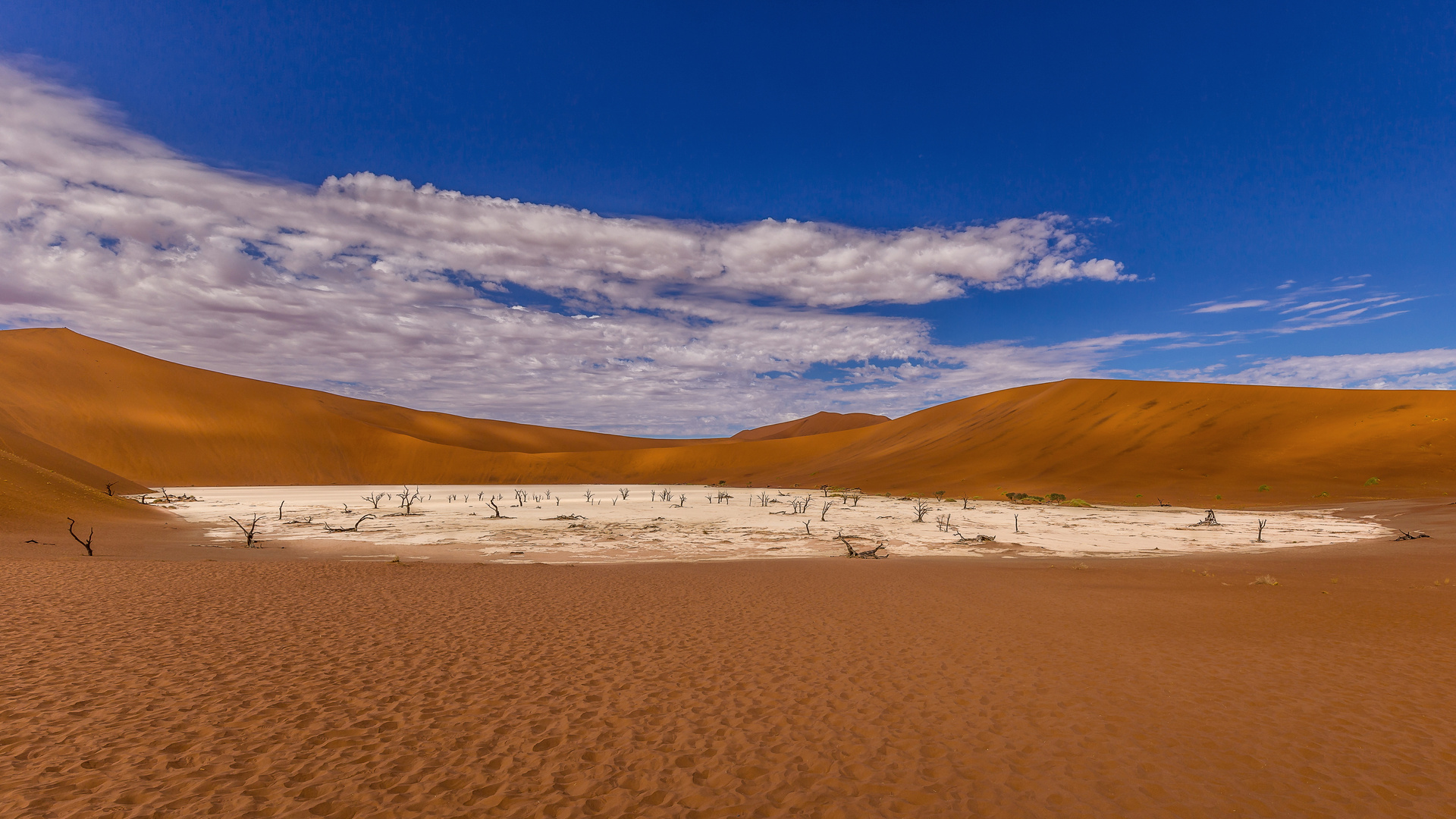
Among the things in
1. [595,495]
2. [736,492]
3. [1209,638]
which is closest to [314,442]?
[595,495]

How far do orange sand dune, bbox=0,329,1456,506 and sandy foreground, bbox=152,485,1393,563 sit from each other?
8305mm

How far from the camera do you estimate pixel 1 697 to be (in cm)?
557

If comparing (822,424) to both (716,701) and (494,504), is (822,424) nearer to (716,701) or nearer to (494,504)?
(494,504)

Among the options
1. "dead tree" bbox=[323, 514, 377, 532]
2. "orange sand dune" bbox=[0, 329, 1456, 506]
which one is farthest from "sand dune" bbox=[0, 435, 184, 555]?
"orange sand dune" bbox=[0, 329, 1456, 506]

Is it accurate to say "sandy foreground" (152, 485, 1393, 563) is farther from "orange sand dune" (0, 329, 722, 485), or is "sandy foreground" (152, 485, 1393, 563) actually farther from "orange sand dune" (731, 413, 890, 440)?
"orange sand dune" (731, 413, 890, 440)

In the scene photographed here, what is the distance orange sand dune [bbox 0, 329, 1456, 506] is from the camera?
32.4m

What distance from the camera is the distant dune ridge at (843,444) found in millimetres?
31438

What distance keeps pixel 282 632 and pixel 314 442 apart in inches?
2960

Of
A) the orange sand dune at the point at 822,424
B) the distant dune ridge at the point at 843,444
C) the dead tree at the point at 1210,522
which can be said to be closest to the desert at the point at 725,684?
the dead tree at the point at 1210,522

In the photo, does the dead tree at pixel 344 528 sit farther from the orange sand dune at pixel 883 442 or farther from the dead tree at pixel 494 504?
the orange sand dune at pixel 883 442

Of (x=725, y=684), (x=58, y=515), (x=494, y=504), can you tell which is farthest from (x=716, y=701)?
(x=494, y=504)

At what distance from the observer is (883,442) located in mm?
66875

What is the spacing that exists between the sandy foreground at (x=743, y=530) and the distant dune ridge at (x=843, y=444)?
6.40m

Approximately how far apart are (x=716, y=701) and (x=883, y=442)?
2478 inches
